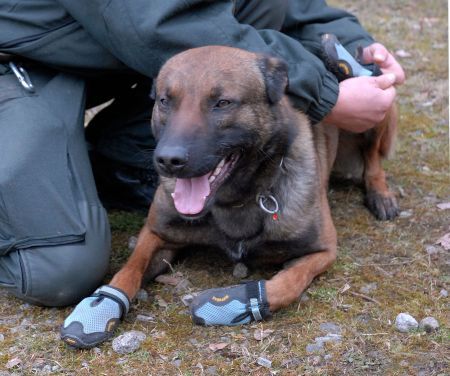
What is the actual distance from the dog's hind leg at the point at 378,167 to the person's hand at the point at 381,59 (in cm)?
31

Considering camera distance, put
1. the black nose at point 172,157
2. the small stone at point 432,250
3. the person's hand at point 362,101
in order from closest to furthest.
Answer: the black nose at point 172,157, the person's hand at point 362,101, the small stone at point 432,250

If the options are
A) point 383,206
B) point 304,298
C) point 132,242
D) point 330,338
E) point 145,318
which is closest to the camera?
point 330,338

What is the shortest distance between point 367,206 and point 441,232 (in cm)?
52

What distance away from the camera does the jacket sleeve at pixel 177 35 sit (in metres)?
3.05

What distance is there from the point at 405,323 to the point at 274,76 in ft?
3.69

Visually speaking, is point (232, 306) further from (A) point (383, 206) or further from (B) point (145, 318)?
→ (A) point (383, 206)

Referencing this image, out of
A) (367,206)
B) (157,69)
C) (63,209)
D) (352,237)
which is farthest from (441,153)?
(63,209)

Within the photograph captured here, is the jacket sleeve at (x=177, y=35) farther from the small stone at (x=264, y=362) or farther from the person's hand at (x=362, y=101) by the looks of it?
the small stone at (x=264, y=362)

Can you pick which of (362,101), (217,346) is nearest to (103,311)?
(217,346)

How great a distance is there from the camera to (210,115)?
9.27 feet

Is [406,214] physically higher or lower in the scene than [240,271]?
lower

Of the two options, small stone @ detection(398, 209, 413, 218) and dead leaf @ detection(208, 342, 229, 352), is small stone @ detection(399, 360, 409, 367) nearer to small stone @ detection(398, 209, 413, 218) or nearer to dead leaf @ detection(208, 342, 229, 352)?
dead leaf @ detection(208, 342, 229, 352)

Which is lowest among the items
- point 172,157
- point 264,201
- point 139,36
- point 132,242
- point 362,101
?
point 132,242

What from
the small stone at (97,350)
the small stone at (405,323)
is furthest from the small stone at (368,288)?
the small stone at (97,350)
